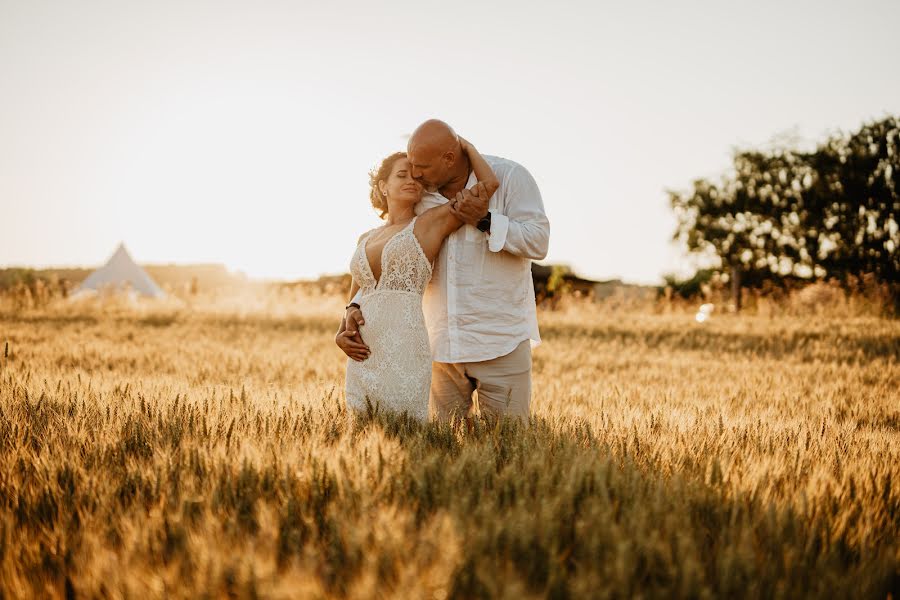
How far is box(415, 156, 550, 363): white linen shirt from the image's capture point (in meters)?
3.69

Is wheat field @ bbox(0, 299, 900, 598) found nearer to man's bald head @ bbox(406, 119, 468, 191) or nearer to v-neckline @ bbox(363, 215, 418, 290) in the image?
v-neckline @ bbox(363, 215, 418, 290)

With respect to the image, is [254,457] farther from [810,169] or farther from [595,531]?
[810,169]

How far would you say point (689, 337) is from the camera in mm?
11273

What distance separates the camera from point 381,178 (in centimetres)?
391

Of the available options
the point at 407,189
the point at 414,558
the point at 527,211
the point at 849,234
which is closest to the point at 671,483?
the point at 414,558

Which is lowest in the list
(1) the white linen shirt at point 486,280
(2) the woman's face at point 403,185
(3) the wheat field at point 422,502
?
(3) the wheat field at point 422,502

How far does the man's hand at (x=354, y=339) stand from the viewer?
3658 millimetres

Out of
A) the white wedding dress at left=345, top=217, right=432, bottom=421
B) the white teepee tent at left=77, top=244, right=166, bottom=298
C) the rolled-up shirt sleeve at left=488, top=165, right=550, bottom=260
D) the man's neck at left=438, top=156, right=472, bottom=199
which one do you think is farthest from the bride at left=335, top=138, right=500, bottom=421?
the white teepee tent at left=77, top=244, right=166, bottom=298

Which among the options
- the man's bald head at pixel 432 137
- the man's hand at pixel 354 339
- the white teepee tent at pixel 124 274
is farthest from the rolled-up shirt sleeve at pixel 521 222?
the white teepee tent at pixel 124 274

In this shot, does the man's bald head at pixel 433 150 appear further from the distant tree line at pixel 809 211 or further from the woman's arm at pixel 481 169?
the distant tree line at pixel 809 211

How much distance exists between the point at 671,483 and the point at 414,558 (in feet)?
3.79

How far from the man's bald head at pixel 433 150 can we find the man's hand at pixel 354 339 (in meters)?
0.95

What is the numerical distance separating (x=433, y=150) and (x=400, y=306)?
955mm

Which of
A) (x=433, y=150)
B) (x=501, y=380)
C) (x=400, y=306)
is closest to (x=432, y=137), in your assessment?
(x=433, y=150)
